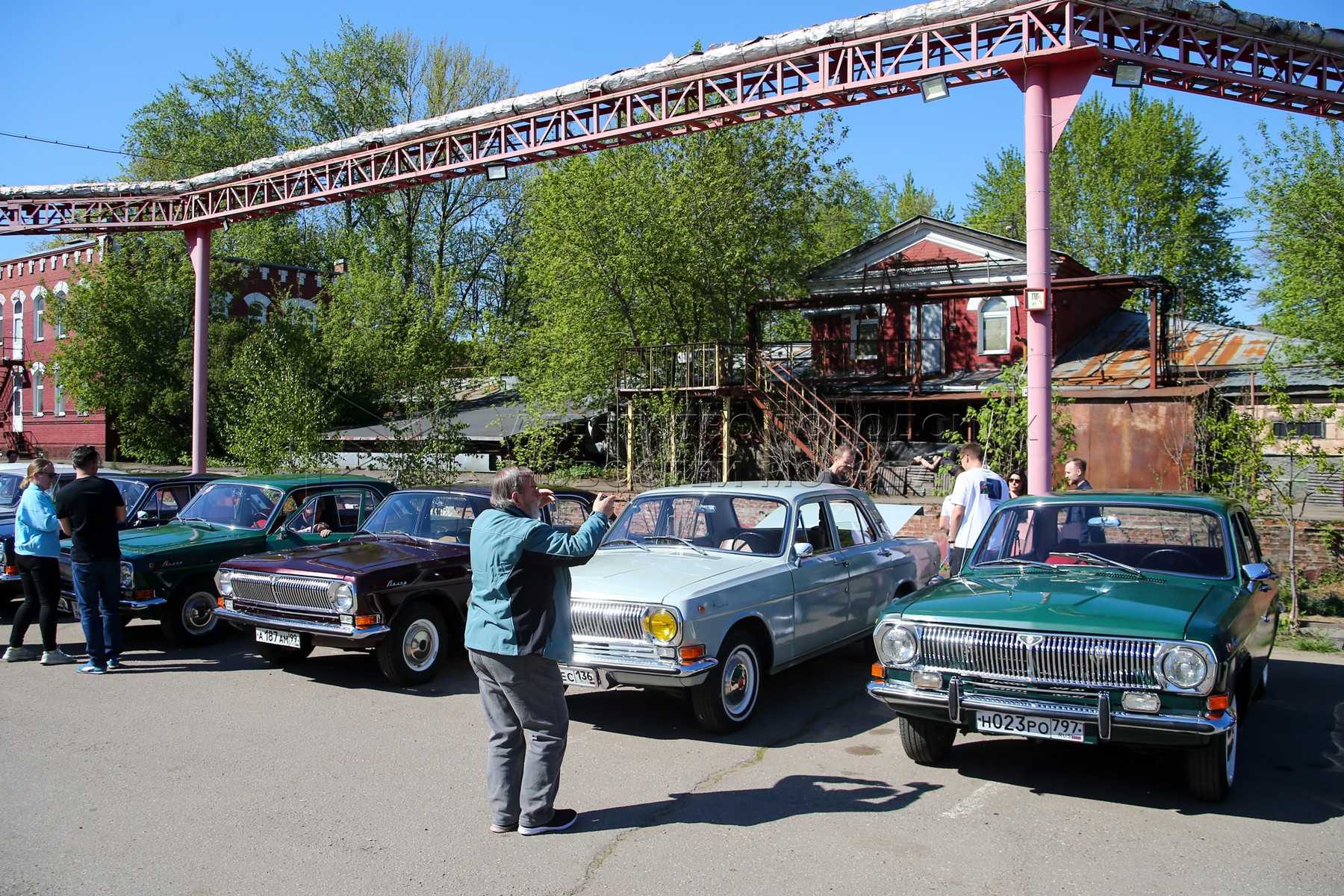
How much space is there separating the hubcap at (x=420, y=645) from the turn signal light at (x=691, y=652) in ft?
9.97

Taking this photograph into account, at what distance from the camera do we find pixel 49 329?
37.3m

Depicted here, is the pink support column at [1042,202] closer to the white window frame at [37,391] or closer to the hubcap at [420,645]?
the hubcap at [420,645]

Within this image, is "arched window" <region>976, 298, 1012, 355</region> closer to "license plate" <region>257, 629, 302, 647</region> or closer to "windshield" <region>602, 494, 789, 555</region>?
"windshield" <region>602, 494, 789, 555</region>

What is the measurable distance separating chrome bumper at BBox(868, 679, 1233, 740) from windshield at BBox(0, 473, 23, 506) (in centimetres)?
1296

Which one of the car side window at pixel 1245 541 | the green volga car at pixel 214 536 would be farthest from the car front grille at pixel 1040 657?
the green volga car at pixel 214 536

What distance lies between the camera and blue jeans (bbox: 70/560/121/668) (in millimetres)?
8320

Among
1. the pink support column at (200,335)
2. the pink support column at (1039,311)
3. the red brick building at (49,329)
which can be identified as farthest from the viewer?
the red brick building at (49,329)

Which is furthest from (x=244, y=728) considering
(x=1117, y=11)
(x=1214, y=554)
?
(x=1117, y=11)

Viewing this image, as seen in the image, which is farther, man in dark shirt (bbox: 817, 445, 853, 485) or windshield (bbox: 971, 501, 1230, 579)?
man in dark shirt (bbox: 817, 445, 853, 485)

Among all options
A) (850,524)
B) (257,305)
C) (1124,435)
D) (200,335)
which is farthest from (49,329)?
(850,524)

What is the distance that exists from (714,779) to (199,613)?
6479 mm

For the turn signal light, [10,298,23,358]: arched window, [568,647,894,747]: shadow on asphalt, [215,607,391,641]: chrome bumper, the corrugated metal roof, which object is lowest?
[568,647,894,747]: shadow on asphalt

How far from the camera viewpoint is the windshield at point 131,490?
1181 cm

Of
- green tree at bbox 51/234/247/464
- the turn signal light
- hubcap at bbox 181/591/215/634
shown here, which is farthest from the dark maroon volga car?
green tree at bbox 51/234/247/464
